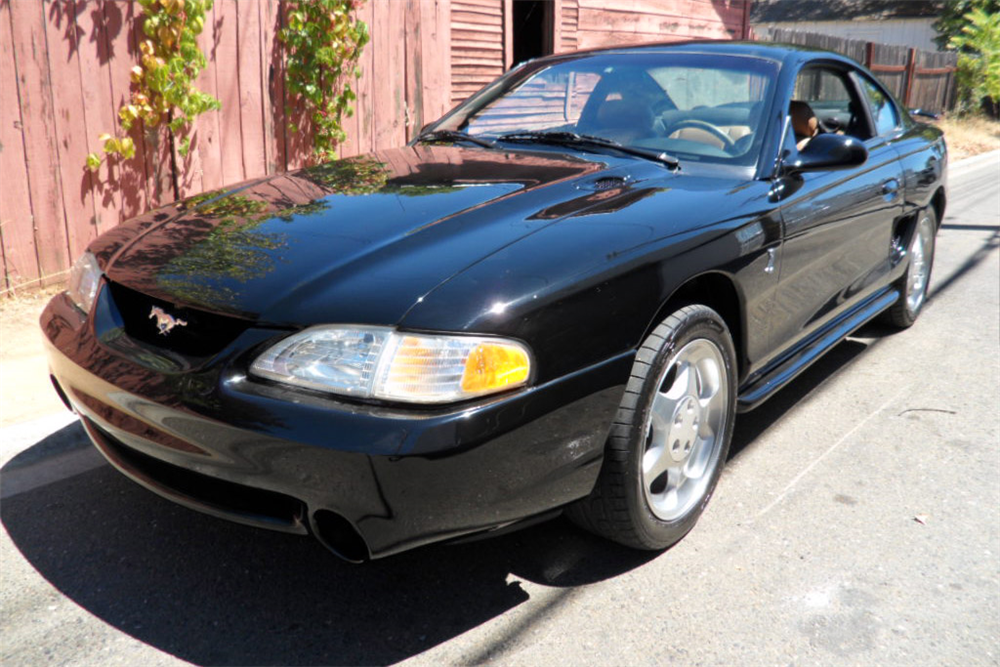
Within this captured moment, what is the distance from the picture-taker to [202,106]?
19.2 ft

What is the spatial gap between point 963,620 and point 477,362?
157cm

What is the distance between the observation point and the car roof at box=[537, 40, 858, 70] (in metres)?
3.78

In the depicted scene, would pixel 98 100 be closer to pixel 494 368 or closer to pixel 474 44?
pixel 494 368

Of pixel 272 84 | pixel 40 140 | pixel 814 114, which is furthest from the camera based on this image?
pixel 272 84

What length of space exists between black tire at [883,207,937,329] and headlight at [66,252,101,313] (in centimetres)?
406

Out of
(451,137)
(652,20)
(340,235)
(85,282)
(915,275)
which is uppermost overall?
(652,20)

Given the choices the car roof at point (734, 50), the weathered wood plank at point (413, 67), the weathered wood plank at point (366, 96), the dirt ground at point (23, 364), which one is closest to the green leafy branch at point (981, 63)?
the weathered wood plank at point (413, 67)

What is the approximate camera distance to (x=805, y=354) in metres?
3.70

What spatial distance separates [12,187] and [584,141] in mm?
3425

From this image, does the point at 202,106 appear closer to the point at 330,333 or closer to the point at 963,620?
the point at 330,333

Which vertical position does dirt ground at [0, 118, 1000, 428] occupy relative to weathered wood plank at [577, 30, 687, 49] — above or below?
below

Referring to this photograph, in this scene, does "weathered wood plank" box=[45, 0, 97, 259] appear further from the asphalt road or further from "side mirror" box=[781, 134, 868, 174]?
"side mirror" box=[781, 134, 868, 174]

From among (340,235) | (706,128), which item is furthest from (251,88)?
(340,235)

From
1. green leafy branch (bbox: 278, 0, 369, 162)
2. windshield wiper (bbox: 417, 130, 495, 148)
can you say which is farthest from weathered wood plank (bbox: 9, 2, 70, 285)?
windshield wiper (bbox: 417, 130, 495, 148)
